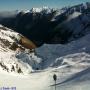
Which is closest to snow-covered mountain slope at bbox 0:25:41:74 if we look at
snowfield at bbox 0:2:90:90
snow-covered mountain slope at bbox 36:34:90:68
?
snowfield at bbox 0:2:90:90

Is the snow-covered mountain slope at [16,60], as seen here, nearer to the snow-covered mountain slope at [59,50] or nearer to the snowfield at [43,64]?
the snowfield at [43,64]

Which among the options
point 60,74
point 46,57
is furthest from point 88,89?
point 46,57

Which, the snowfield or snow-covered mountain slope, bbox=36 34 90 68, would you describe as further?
snow-covered mountain slope, bbox=36 34 90 68

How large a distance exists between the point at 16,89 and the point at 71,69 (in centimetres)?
3608

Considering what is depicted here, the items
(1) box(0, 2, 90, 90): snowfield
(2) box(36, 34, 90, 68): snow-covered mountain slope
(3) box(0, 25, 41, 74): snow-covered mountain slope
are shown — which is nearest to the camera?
(1) box(0, 2, 90, 90): snowfield

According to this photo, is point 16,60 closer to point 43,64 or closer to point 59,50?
point 43,64

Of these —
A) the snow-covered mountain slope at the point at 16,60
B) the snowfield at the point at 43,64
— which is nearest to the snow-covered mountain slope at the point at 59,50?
the snowfield at the point at 43,64

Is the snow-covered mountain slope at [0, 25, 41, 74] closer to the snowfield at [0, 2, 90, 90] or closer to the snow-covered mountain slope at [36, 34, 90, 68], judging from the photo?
the snowfield at [0, 2, 90, 90]

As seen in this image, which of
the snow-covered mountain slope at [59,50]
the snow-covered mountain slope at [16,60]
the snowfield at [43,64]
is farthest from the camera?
the snow-covered mountain slope at [59,50]

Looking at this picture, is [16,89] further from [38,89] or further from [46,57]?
[46,57]

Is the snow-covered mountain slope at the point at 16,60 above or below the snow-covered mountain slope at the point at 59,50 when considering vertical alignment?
below

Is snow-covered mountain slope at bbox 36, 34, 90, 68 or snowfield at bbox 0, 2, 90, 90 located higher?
snow-covered mountain slope at bbox 36, 34, 90, 68

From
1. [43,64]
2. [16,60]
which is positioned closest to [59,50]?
[43,64]

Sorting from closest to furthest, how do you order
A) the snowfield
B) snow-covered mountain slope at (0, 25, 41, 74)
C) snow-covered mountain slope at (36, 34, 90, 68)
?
the snowfield → snow-covered mountain slope at (0, 25, 41, 74) → snow-covered mountain slope at (36, 34, 90, 68)
